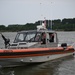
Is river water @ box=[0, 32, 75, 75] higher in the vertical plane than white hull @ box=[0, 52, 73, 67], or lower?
lower

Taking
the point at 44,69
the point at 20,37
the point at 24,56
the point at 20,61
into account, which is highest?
the point at 20,37

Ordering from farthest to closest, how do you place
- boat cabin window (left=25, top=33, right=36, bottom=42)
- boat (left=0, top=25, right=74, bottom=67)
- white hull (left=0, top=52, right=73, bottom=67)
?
boat cabin window (left=25, top=33, right=36, bottom=42)
white hull (left=0, top=52, right=73, bottom=67)
boat (left=0, top=25, right=74, bottom=67)

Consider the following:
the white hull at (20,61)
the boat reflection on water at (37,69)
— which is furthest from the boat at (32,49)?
the boat reflection on water at (37,69)

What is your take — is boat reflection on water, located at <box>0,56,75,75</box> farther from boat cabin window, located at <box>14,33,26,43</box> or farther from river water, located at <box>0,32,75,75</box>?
boat cabin window, located at <box>14,33,26,43</box>

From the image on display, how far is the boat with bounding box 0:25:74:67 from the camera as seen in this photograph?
14188 millimetres

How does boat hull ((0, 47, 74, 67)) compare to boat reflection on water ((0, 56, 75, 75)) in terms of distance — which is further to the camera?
boat reflection on water ((0, 56, 75, 75))

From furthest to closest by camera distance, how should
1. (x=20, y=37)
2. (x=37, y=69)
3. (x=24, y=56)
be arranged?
(x=20, y=37) < (x=37, y=69) < (x=24, y=56)

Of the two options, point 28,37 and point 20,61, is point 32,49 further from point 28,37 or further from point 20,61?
point 28,37

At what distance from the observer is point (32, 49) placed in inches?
591

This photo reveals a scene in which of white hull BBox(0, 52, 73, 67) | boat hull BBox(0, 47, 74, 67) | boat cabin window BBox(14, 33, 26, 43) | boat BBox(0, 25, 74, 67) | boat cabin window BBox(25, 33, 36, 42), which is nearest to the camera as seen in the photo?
boat hull BBox(0, 47, 74, 67)

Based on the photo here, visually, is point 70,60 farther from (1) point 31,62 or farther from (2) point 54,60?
(1) point 31,62

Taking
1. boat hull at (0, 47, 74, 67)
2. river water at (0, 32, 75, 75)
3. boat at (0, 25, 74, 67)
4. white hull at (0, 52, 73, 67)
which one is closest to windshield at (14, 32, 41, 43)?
boat at (0, 25, 74, 67)

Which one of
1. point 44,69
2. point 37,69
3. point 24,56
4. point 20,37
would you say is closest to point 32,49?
point 24,56

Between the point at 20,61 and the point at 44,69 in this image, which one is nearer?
the point at 20,61
